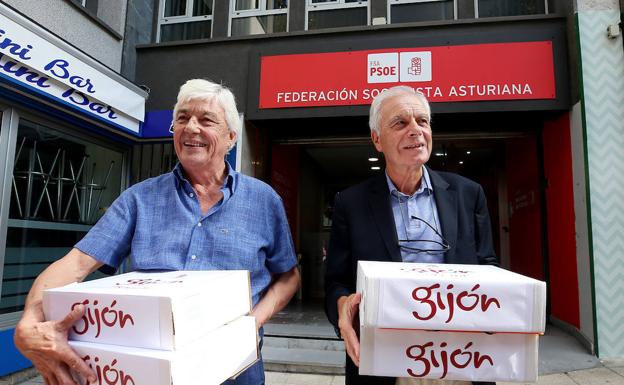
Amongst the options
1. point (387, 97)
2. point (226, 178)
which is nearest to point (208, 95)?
point (226, 178)

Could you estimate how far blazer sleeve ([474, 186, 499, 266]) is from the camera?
144 centimetres

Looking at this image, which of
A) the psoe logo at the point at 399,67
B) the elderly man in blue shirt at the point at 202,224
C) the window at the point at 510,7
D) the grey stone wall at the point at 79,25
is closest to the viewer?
the elderly man in blue shirt at the point at 202,224

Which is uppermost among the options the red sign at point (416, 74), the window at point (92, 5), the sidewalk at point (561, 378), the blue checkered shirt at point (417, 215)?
the window at point (92, 5)

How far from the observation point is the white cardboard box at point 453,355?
3.34 feet

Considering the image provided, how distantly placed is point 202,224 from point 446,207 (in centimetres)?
84

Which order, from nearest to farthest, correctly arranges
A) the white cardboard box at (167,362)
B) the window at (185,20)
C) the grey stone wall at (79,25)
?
the white cardboard box at (167,362), the grey stone wall at (79,25), the window at (185,20)

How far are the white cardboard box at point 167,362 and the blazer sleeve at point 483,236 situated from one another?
0.89 m

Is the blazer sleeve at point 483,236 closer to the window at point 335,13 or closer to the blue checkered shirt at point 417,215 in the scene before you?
the blue checkered shirt at point 417,215

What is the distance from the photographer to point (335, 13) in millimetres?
5695

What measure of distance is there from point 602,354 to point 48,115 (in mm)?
6017

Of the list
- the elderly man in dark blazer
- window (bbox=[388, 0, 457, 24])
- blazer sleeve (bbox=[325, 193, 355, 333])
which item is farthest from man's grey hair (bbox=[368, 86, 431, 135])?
window (bbox=[388, 0, 457, 24])

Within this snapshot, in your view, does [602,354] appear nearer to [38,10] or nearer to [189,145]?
[189,145]

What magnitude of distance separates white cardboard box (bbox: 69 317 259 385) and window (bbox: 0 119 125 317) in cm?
365

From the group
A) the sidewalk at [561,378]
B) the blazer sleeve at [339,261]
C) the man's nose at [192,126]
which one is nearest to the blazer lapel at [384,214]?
the blazer sleeve at [339,261]
